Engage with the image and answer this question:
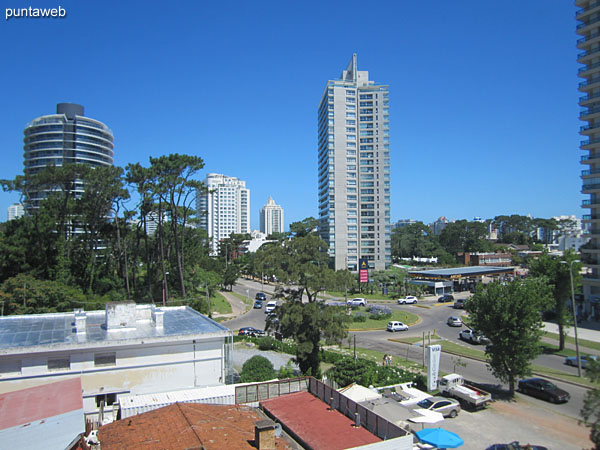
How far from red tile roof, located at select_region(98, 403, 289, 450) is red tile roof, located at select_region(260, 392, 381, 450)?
1018mm

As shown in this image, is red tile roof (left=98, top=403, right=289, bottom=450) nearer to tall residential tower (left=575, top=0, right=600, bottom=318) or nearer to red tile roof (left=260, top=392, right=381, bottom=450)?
red tile roof (left=260, top=392, right=381, bottom=450)

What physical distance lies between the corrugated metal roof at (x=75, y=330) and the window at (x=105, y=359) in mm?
645

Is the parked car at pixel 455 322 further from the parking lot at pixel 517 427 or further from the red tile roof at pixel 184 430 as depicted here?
the red tile roof at pixel 184 430

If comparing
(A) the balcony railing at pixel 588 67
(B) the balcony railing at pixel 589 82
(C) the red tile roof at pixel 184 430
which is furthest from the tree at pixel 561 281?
(A) the balcony railing at pixel 588 67

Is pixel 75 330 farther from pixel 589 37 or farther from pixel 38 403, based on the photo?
pixel 589 37

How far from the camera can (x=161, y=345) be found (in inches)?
737

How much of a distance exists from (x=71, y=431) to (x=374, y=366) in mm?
18250

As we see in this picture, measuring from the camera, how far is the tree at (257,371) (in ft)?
72.7

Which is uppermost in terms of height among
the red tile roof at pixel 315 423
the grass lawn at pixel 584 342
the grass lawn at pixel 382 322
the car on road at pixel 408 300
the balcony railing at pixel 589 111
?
the balcony railing at pixel 589 111

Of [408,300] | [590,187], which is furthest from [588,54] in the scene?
[408,300]

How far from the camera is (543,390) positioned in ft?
74.1

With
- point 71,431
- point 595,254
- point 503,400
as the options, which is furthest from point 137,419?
point 595,254

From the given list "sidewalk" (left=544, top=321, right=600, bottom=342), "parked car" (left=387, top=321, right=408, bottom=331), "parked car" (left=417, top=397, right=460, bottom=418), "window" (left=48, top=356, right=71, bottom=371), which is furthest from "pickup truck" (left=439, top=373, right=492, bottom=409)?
"window" (left=48, top=356, right=71, bottom=371)

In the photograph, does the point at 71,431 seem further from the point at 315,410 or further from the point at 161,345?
the point at 315,410
